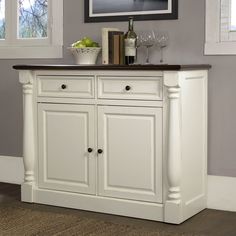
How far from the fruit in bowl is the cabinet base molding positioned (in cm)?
94

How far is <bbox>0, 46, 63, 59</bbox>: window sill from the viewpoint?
15.6 ft

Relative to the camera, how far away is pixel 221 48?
4.05 meters

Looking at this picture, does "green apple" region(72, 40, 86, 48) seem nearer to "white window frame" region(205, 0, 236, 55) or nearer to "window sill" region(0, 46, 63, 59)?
"window sill" region(0, 46, 63, 59)

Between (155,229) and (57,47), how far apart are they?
1743 millimetres

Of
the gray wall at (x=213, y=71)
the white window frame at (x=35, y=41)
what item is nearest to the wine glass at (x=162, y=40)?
the gray wall at (x=213, y=71)

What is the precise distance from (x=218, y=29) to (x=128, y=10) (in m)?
0.68

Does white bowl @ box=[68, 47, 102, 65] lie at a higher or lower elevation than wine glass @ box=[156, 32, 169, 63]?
lower

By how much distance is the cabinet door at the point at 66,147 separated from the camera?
4.07 m

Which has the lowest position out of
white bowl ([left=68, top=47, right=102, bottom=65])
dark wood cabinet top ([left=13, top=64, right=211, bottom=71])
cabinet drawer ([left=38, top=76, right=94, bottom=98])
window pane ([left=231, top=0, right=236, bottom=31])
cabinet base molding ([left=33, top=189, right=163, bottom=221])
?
cabinet base molding ([left=33, top=189, right=163, bottom=221])

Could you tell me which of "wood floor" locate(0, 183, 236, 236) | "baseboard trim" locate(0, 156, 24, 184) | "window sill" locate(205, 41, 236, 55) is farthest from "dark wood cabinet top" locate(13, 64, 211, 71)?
"baseboard trim" locate(0, 156, 24, 184)

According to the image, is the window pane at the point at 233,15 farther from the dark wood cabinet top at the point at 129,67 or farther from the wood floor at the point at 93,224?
the wood floor at the point at 93,224

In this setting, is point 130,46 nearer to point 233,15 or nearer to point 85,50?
point 85,50

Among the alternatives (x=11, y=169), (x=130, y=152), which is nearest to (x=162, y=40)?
(x=130, y=152)

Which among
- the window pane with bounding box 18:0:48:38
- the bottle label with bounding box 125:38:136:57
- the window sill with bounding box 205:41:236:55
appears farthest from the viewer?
the window pane with bounding box 18:0:48:38
